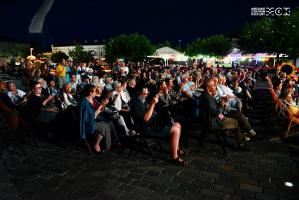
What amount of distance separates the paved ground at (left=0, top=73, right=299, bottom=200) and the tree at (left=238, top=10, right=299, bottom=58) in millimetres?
21404

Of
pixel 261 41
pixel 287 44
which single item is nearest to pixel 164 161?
pixel 287 44

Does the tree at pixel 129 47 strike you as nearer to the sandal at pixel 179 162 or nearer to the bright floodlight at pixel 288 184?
the sandal at pixel 179 162

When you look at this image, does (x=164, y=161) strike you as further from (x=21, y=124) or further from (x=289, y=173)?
(x=21, y=124)

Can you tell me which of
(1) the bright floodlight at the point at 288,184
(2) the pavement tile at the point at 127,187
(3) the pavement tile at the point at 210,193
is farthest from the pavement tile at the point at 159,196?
(1) the bright floodlight at the point at 288,184

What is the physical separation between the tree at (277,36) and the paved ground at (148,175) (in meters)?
21.4

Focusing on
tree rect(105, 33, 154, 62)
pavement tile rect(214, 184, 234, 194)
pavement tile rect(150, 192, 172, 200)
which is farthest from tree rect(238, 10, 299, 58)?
tree rect(105, 33, 154, 62)

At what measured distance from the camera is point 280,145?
19.6 ft

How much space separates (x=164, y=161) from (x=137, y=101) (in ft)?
4.19

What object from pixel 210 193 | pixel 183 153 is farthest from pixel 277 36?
pixel 210 193

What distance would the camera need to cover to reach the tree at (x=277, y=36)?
24.1m

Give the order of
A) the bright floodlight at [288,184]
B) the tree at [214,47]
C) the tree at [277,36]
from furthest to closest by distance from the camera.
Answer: the tree at [214,47] < the tree at [277,36] < the bright floodlight at [288,184]

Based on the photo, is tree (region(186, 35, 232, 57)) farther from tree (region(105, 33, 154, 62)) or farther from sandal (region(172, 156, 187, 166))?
sandal (region(172, 156, 187, 166))

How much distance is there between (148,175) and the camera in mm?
4316

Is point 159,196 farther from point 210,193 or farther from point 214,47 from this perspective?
point 214,47
